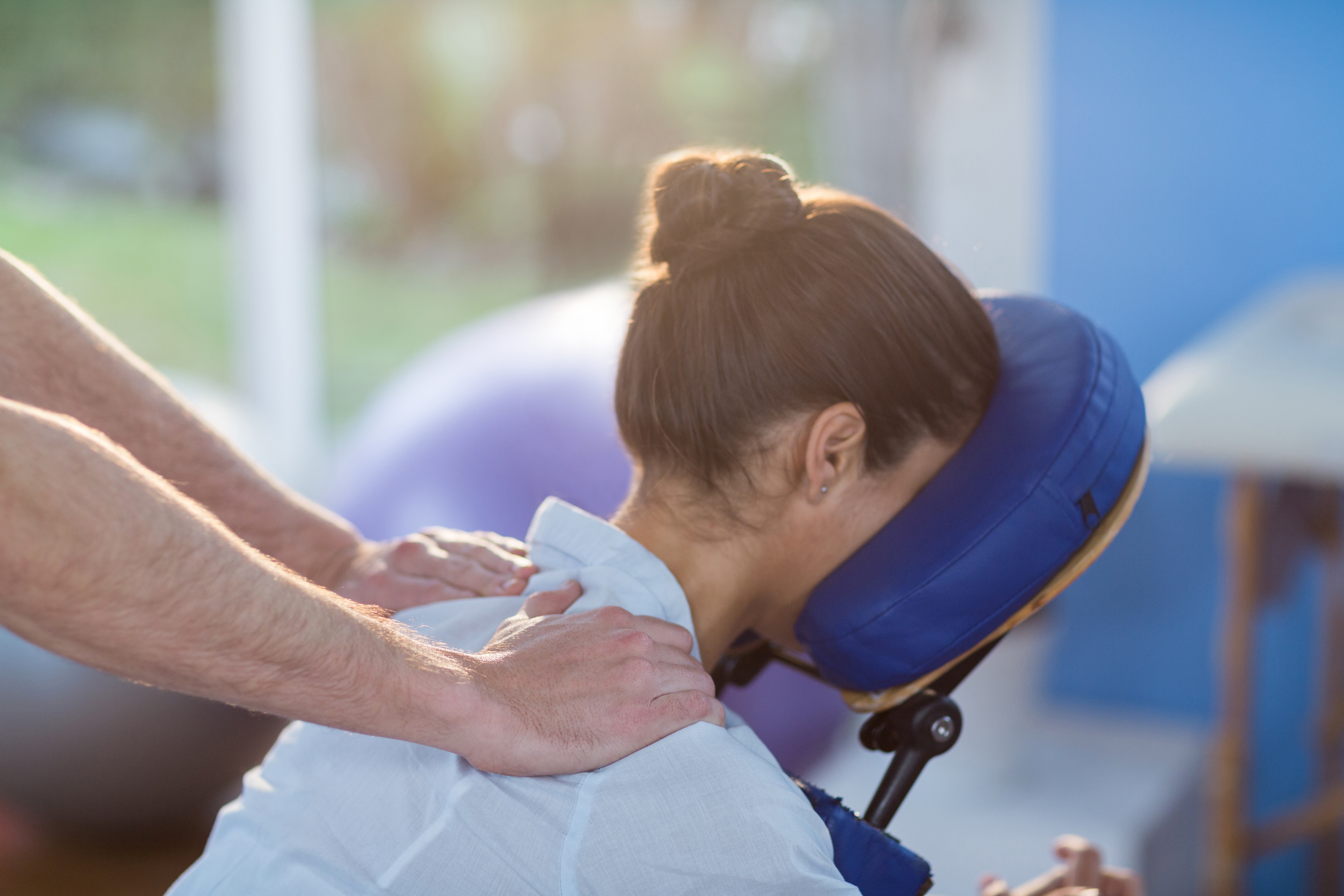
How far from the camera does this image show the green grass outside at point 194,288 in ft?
12.7

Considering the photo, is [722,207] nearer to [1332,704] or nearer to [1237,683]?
[1237,683]

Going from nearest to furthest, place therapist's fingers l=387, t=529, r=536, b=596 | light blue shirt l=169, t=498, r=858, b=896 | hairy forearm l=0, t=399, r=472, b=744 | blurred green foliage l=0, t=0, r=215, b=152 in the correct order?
hairy forearm l=0, t=399, r=472, b=744 → light blue shirt l=169, t=498, r=858, b=896 → therapist's fingers l=387, t=529, r=536, b=596 → blurred green foliage l=0, t=0, r=215, b=152

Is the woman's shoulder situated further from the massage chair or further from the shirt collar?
the massage chair

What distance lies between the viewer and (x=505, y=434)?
1.96 m

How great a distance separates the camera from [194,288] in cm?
411

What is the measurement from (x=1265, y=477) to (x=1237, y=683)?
1.12 feet

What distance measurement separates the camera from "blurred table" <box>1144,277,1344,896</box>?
184 cm

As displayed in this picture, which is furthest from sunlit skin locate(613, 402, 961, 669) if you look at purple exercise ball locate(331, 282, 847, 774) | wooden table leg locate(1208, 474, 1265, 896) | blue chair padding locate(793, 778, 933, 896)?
wooden table leg locate(1208, 474, 1265, 896)

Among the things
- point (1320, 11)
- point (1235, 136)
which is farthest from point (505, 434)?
point (1320, 11)

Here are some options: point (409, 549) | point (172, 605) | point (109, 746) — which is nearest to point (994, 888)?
point (409, 549)

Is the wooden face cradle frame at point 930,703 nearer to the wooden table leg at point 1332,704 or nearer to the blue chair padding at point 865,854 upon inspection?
the blue chair padding at point 865,854

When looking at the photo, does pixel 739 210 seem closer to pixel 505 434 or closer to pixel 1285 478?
pixel 505 434

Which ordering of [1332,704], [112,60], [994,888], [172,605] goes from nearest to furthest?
1. [172,605]
2. [994,888]
3. [1332,704]
4. [112,60]

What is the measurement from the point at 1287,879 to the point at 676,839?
6.87 feet
